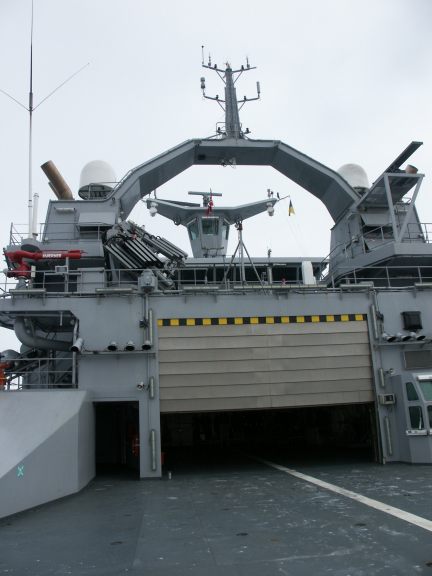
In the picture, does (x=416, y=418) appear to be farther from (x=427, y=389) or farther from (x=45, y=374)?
(x=45, y=374)

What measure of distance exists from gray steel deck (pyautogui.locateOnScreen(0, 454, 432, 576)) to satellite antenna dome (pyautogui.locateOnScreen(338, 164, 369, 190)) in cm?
1232

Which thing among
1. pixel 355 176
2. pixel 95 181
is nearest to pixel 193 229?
pixel 95 181

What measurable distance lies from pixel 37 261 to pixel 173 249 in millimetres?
4133

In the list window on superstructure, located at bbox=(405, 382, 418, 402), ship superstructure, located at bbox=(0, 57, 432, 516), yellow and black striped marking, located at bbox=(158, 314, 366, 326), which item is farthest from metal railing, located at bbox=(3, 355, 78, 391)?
window on superstructure, located at bbox=(405, 382, 418, 402)

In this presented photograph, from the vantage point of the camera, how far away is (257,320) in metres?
13.4

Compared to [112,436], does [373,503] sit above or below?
below

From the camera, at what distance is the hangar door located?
12812mm

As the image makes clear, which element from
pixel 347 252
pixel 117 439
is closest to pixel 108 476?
pixel 117 439

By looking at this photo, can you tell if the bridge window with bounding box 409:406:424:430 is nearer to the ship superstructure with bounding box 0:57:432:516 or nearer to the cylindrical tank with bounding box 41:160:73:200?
the ship superstructure with bounding box 0:57:432:516

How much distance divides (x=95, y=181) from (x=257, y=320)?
9055 millimetres

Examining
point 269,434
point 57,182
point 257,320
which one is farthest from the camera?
point 269,434

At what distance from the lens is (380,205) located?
1822cm

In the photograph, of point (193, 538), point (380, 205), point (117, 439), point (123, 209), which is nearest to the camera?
point (193, 538)

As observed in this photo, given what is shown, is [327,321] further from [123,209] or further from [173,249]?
[123,209]
